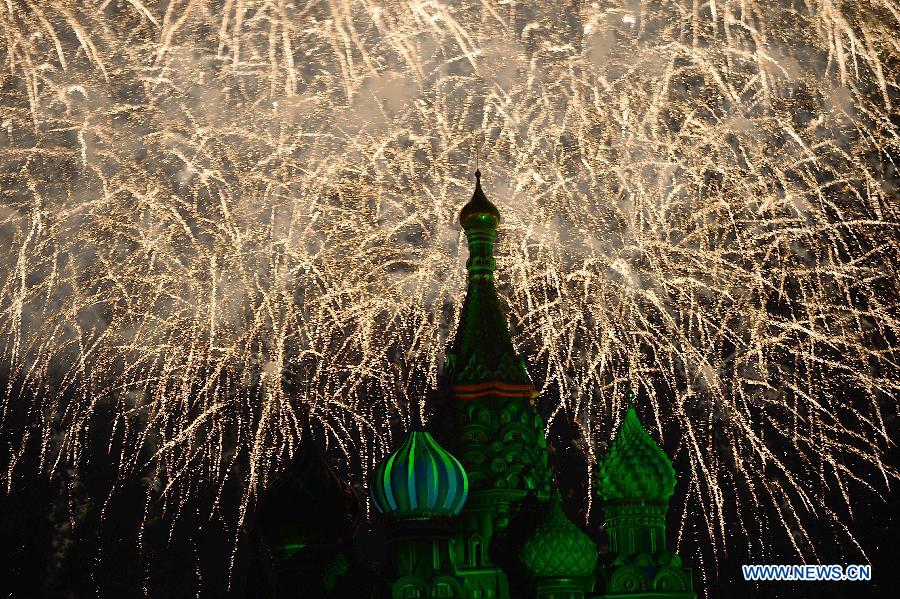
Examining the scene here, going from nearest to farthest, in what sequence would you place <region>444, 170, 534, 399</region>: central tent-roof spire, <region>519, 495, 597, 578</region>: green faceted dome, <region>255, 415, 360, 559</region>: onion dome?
<region>255, 415, 360, 559</region>: onion dome
<region>519, 495, 597, 578</region>: green faceted dome
<region>444, 170, 534, 399</region>: central tent-roof spire

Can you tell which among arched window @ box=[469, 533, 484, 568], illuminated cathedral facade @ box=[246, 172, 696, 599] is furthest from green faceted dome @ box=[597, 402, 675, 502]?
arched window @ box=[469, 533, 484, 568]

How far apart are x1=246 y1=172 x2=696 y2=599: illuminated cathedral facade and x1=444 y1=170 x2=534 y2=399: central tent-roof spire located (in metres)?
0.03

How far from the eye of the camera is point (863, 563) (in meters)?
53.2

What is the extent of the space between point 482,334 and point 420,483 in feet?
16.2

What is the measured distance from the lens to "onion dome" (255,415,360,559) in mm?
34531

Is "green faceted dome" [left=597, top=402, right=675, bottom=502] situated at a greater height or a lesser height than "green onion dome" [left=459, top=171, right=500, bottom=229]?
lesser

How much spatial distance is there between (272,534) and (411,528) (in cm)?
299

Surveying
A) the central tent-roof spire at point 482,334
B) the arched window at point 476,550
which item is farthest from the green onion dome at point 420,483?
the central tent-roof spire at point 482,334

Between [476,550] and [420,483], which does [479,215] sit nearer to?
[420,483]

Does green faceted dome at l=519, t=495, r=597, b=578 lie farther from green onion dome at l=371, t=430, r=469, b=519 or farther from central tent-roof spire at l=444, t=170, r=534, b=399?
central tent-roof spire at l=444, t=170, r=534, b=399

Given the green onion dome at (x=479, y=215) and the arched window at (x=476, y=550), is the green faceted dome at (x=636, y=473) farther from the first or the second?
the green onion dome at (x=479, y=215)

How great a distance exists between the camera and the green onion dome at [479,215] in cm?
3912

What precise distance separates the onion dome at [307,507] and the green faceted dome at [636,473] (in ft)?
21.8

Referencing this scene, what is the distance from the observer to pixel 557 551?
121 feet
